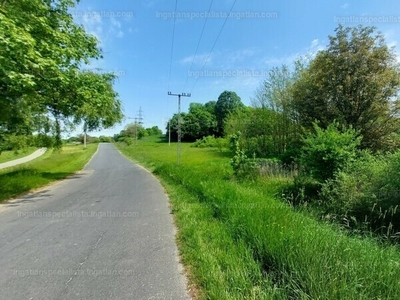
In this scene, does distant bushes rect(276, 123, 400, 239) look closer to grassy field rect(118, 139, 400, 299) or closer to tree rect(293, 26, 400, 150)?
grassy field rect(118, 139, 400, 299)

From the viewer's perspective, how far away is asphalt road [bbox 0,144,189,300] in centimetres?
310

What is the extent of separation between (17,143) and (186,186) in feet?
57.0

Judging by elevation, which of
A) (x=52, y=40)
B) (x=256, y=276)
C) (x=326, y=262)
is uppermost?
(x=52, y=40)

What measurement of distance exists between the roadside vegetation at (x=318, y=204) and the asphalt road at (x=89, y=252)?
49 cm

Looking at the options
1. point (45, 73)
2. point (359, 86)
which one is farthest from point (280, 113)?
point (45, 73)

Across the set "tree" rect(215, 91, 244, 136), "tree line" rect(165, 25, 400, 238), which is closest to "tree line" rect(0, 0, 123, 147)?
"tree line" rect(165, 25, 400, 238)

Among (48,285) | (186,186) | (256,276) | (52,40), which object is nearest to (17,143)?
(52,40)

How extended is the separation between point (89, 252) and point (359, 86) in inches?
749

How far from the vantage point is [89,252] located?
13.9ft

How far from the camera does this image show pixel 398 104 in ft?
53.3

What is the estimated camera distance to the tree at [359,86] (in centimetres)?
1595

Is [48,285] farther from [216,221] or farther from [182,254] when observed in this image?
[216,221]

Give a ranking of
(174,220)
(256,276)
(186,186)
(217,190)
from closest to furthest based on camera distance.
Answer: (256,276)
(174,220)
(217,190)
(186,186)

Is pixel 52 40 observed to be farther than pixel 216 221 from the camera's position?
Yes
